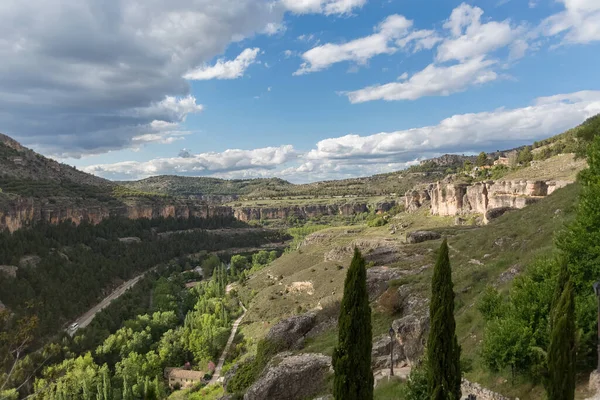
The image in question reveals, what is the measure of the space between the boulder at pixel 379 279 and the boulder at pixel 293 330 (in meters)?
6.09

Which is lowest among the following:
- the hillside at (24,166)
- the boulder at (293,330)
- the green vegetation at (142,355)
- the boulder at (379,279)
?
the green vegetation at (142,355)

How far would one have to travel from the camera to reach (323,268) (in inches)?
2640

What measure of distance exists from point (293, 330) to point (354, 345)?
1854cm

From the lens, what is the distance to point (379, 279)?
38531 mm

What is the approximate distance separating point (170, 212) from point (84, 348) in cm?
11447

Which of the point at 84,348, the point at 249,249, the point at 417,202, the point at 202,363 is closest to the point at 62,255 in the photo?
the point at 84,348

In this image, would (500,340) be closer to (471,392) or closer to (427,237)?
(471,392)

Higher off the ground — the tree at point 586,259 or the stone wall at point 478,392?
the tree at point 586,259

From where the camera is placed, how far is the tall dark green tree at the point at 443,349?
14328mm

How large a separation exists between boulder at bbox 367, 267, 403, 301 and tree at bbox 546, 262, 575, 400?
23969 millimetres

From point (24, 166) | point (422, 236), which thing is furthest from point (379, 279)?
point (24, 166)

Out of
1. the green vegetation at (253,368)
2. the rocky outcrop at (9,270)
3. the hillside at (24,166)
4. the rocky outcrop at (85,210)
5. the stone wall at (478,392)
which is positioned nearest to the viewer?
the stone wall at (478,392)

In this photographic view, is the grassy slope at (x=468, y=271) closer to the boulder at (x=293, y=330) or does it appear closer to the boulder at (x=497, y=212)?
the boulder at (x=293, y=330)

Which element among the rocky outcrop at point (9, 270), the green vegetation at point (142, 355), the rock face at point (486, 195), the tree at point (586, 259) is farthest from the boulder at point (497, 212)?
the rocky outcrop at point (9, 270)
